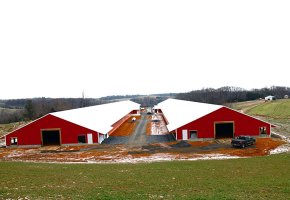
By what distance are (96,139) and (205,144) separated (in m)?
15.3

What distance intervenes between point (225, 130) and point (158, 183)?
3098cm

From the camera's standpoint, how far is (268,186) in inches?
519

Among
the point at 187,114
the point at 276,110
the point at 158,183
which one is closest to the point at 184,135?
the point at 187,114

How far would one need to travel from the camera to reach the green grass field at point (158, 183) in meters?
11.6

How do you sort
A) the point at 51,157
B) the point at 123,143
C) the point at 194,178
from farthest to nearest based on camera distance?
1. the point at 123,143
2. the point at 51,157
3. the point at 194,178

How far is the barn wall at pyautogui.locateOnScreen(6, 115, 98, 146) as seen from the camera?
126ft

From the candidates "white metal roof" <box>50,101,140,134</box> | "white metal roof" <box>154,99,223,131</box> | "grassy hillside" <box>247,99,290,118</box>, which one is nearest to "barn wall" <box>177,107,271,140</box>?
"white metal roof" <box>154,99,223,131</box>

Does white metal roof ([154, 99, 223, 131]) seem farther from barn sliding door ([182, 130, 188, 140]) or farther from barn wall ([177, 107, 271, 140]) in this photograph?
barn sliding door ([182, 130, 188, 140])

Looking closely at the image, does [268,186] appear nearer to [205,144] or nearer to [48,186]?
[48,186]

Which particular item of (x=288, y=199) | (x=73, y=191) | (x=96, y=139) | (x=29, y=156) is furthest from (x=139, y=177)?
(x=96, y=139)

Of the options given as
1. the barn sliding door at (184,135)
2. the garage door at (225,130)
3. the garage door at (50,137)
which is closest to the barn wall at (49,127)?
the garage door at (50,137)

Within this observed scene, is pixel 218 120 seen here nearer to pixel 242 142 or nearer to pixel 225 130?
pixel 225 130

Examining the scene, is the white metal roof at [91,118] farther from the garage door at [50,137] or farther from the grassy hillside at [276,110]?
the grassy hillside at [276,110]

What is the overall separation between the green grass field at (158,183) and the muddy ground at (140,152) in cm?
856
